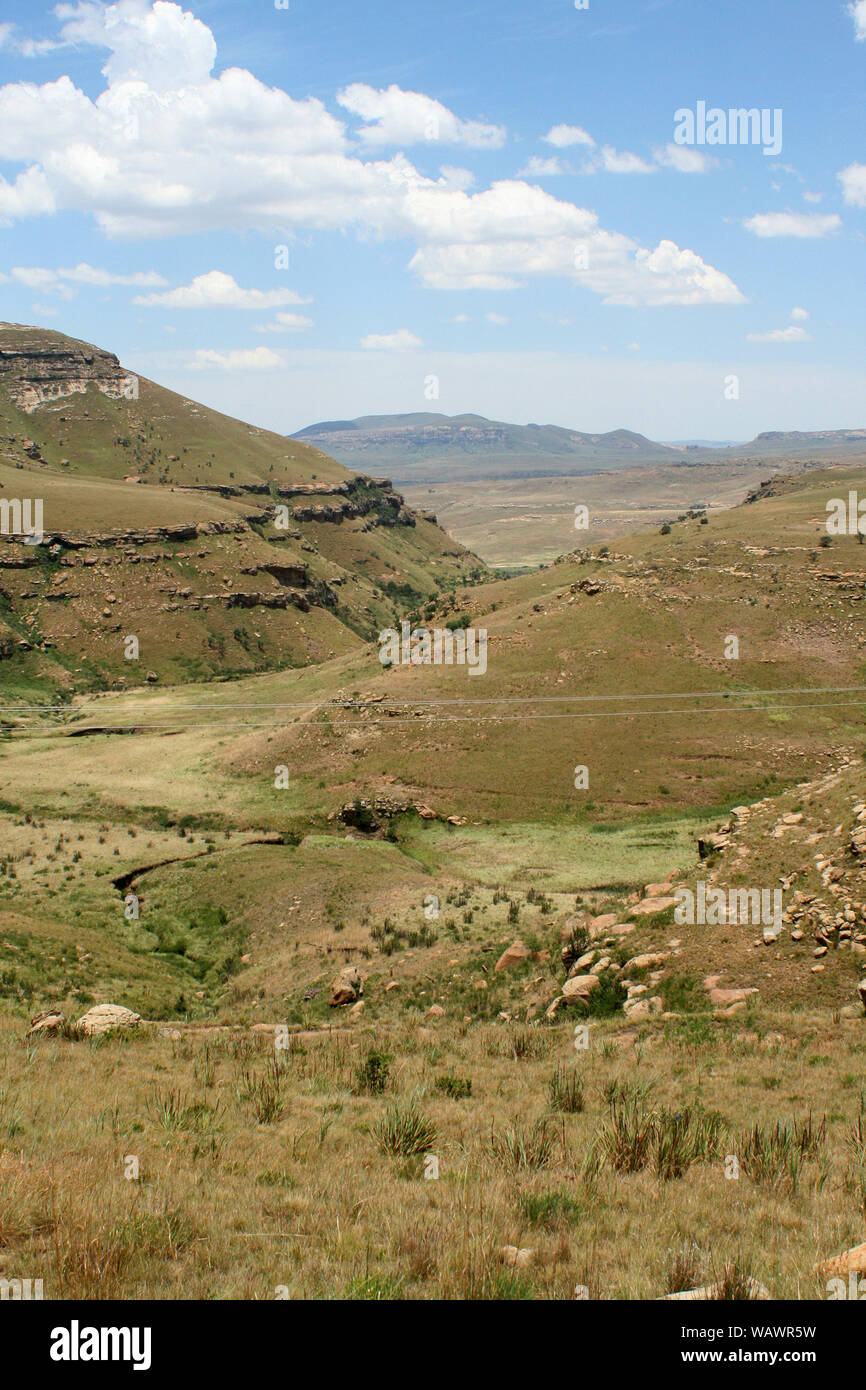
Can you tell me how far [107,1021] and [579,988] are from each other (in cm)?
938

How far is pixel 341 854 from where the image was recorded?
32.6m

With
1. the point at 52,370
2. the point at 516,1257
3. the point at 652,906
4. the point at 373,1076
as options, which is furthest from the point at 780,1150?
the point at 52,370

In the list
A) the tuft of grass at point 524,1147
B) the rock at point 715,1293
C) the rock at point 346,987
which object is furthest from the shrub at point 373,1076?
the rock at point 715,1293

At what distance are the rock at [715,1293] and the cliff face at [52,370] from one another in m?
166

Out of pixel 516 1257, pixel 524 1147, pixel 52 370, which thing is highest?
pixel 52 370

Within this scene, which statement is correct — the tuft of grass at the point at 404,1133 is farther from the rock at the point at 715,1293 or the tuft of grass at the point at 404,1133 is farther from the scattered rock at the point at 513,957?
the scattered rock at the point at 513,957

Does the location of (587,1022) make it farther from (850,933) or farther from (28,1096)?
(28,1096)

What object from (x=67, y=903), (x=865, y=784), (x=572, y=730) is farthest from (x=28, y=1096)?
(x=572, y=730)

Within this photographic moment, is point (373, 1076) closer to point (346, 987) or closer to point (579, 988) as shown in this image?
point (579, 988)

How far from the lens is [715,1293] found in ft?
20.3

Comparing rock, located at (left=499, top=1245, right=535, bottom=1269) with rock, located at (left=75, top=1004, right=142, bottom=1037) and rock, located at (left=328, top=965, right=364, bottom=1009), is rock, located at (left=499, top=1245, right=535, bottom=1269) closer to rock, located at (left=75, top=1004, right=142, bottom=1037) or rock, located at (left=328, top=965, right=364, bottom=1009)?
rock, located at (left=75, top=1004, right=142, bottom=1037)

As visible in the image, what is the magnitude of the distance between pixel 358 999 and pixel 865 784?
1372cm
